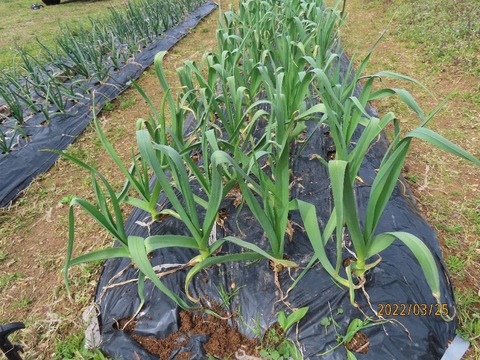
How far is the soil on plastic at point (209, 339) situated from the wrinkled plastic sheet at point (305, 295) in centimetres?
2

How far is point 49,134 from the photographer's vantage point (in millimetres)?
2744

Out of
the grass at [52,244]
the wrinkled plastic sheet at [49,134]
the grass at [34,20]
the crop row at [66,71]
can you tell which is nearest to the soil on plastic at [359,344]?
the grass at [52,244]

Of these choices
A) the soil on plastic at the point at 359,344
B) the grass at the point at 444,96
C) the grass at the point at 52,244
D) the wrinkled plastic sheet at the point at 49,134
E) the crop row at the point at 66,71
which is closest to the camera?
the soil on plastic at the point at 359,344

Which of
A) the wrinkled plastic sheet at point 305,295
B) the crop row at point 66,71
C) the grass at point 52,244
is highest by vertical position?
the wrinkled plastic sheet at point 305,295

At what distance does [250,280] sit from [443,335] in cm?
68

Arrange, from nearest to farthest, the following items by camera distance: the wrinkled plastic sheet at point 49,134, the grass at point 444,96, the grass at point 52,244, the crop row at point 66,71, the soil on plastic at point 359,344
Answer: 1. the soil on plastic at point 359,344
2. the grass at point 52,244
3. the grass at point 444,96
4. the wrinkled plastic sheet at point 49,134
5. the crop row at point 66,71

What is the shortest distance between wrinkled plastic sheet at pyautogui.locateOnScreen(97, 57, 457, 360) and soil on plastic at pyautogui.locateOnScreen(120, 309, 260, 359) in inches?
0.8

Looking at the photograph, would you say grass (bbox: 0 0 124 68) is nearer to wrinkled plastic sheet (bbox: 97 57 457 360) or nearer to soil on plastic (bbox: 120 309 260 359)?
wrinkled plastic sheet (bbox: 97 57 457 360)

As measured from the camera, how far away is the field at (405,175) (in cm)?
147
